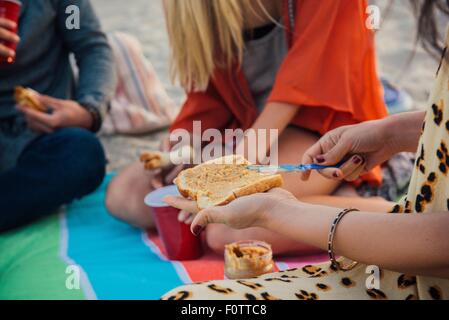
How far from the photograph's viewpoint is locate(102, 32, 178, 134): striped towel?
9.99 ft

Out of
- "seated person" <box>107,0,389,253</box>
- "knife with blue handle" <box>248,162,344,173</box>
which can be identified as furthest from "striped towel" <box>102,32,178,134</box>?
"knife with blue handle" <box>248,162,344,173</box>

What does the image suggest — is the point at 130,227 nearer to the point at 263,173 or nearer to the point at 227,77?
the point at 227,77

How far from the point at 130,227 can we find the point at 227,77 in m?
0.58

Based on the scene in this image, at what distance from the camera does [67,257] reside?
190 cm

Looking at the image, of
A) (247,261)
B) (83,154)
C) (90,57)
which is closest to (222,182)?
(247,261)

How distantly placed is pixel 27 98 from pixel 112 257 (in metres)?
0.65

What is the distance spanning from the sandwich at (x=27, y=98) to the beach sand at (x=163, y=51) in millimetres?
631

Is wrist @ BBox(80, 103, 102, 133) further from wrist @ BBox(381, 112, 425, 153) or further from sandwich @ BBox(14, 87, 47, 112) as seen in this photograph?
wrist @ BBox(381, 112, 425, 153)

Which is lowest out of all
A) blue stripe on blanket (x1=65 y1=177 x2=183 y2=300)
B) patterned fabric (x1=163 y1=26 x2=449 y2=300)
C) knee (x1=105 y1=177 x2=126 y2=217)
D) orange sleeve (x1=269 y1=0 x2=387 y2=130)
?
blue stripe on blanket (x1=65 y1=177 x2=183 y2=300)

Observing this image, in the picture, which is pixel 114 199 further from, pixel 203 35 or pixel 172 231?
pixel 203 35

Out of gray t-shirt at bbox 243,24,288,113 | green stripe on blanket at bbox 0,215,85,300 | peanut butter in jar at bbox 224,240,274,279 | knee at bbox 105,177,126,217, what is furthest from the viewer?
knee at bbox 105,177,126,217

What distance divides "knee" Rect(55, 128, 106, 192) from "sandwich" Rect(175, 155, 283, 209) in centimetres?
75

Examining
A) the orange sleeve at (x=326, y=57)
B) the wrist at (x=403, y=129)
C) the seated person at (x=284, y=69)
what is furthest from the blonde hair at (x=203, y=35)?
the wrist at (x=403, y=129)

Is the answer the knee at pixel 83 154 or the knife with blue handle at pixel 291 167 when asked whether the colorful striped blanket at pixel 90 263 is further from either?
the knife with blue handle at pixel 291 167
